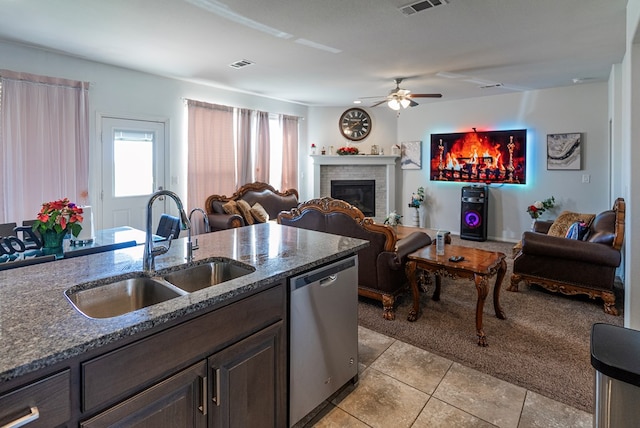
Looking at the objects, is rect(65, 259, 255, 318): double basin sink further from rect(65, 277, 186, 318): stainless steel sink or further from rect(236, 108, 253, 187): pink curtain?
rect(236, 108, 253, 187): pink curtain

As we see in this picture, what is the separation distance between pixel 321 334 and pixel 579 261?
3134 millimetres

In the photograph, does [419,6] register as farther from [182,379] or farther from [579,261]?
[182,379]

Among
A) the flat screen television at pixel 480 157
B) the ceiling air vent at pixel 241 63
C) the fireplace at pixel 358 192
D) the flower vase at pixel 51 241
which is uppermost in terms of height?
the ceiling air vent at pixel 241 63

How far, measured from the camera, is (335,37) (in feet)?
11.6

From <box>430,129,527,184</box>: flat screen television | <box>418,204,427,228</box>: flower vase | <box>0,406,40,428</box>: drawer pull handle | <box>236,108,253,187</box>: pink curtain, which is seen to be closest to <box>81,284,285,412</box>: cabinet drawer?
<box>0,406,40,428</box>: drawer pull handle

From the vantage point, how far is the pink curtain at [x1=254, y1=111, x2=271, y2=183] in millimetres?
6566

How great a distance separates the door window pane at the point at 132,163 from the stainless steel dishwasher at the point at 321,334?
13.3ft

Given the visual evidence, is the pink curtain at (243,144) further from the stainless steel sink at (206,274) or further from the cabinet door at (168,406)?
the cabinet door at (168,406)

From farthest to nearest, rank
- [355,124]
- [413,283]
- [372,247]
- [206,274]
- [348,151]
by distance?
[355,124] < [348,151] < [372,247] < [413,283] < [206,274]

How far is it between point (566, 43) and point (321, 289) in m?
3.91

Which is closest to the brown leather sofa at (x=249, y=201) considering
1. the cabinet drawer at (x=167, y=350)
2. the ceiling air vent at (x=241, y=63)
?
the ceiling air vent at (x=241, y=63)

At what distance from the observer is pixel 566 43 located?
373cm

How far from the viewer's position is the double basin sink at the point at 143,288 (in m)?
1.45

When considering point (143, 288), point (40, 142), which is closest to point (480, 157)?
point (143, 288)
